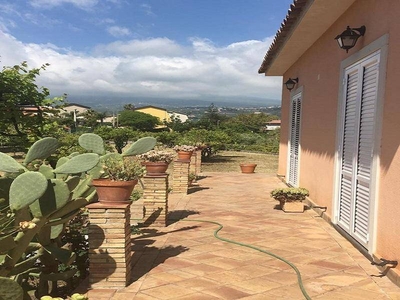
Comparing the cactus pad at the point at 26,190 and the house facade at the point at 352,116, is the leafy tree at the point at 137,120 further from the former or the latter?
the cactus pad at the point at 26,190

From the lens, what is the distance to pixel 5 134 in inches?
256

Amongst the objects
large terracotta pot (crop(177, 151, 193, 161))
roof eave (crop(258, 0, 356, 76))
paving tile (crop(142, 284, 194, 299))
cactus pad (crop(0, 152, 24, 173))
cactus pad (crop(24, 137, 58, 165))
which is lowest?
paving tile (crop(142, 284, 194, 299))

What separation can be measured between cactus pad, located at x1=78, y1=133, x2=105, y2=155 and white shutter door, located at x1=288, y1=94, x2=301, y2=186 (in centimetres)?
662

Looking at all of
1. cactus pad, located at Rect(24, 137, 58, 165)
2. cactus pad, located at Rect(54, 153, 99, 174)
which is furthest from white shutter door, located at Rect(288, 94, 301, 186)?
cactus pad, located at Rect(24, 137, 58, 165)

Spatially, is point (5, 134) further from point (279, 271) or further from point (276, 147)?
point (276, 147)

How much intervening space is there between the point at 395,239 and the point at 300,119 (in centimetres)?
600

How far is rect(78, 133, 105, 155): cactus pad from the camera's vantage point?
4.83 m

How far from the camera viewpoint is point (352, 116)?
224 inches

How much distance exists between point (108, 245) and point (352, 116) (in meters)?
4.03

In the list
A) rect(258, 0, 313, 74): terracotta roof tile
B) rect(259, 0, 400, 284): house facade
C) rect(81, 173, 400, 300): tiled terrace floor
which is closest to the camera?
rect(81, 173, 400, 300): tiled terrace floor

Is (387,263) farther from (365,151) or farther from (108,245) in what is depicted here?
(108,245)

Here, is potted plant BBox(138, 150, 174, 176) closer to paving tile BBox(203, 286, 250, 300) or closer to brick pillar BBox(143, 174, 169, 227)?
brick pillar BBox(143, 174, 169, 227)

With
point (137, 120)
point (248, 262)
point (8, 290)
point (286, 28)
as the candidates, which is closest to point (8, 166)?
point (8, 290)

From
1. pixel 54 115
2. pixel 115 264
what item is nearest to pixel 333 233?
pixel 115 264
